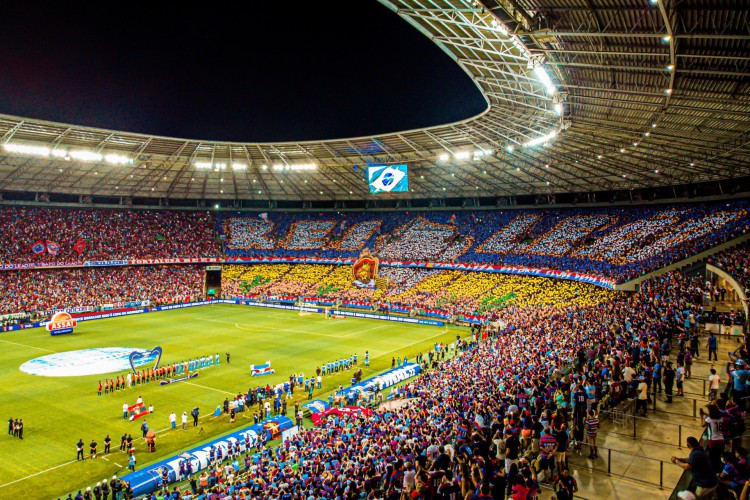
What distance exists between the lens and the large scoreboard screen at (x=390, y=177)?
173 ft

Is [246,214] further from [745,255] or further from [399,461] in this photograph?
[399,461]

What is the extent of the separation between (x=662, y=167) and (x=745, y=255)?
1871cm

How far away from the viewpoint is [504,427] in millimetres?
14625

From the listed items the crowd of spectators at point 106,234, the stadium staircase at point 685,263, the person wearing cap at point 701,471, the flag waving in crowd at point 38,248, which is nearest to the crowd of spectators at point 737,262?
the stadium staircase at point 685,263

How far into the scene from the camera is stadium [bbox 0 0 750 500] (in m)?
15.4

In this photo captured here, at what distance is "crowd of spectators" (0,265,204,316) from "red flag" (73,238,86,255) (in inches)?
92.6

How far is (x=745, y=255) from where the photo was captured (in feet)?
104

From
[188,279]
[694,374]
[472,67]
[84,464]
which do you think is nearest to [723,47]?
[694,374]

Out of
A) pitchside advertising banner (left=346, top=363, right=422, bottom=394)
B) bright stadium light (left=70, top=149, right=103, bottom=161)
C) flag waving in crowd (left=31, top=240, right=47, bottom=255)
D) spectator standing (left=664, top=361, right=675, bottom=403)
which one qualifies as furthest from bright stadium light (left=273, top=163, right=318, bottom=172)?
spectator standing (left=664, top=361, right=675, bottom=403)

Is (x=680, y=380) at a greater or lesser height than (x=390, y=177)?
lesser

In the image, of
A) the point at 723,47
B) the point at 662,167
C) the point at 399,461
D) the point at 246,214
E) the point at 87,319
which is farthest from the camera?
the point at 246,214

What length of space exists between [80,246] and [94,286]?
6.71m

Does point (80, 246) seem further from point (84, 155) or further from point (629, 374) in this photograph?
point (629, 374)

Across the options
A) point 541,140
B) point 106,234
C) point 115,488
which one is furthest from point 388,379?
point 106,234
